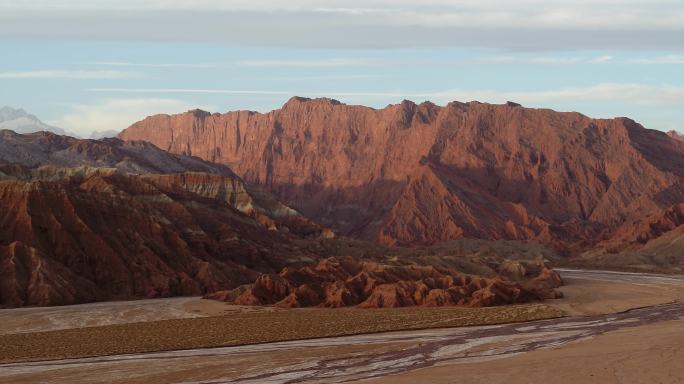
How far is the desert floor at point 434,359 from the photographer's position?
4216 cm

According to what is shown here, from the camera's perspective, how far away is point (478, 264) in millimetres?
122125

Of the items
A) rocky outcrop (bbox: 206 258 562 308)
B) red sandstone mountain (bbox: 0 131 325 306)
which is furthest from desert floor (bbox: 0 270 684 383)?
red sandstone mountain (bbox: 0 131 325 306)

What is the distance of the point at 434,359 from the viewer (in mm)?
48688

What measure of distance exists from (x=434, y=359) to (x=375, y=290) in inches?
1401

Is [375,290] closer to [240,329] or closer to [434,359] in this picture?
[240,329]

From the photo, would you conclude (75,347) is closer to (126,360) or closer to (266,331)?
(126,360)

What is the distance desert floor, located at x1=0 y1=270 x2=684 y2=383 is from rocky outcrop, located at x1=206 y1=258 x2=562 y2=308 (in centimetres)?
1586

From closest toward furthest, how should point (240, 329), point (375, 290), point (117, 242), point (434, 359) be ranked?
point (434, 359), point (240, 329), point (375, 290), point (117, 242)

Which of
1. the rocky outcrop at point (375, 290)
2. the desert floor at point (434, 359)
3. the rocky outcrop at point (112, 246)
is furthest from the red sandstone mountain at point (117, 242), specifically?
the desert floor at point (434, 359)

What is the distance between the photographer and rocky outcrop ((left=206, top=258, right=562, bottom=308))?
83.1m

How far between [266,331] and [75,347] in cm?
1186

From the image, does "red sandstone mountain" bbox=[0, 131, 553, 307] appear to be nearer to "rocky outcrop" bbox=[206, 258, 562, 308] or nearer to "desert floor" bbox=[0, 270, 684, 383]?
"rocky outcrop" bbox=[206, 258, 562, 308]

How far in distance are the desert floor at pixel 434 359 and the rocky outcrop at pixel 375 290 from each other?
52.0 ft

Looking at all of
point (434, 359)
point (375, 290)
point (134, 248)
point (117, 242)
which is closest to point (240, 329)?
point (434, 359)
